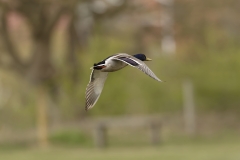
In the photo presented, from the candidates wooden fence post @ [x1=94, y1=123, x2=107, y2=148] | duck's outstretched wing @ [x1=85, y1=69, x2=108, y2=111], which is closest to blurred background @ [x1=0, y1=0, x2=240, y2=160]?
wooden fence post @ [x1=94, y1=123, x2=107, y2=148]

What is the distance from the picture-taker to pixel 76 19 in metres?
19.3

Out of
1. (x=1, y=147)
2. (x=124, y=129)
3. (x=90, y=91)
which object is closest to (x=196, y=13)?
(x=124, y=129)

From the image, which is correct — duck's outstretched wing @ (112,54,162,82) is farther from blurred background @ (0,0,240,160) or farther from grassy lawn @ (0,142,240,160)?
blurred background @ (0,0,240,160)

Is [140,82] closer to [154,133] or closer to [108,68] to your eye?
[154,133]

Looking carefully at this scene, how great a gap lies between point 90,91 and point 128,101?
1421cm

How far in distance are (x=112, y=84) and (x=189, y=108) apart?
2.23 m

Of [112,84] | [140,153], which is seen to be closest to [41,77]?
[112,84]

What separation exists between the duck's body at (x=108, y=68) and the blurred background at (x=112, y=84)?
32.3ft

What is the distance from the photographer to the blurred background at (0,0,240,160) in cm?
1636

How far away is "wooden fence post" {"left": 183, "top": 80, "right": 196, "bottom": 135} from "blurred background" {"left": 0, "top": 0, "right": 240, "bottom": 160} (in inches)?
1.2

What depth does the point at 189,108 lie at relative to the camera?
18.0 m

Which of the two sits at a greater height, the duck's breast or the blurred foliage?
the blurred foliage

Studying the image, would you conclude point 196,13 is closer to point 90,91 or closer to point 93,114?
point 93,114

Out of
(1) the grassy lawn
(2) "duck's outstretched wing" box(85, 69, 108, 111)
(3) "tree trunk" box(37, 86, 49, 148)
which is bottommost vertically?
(1) the grassy lawn
